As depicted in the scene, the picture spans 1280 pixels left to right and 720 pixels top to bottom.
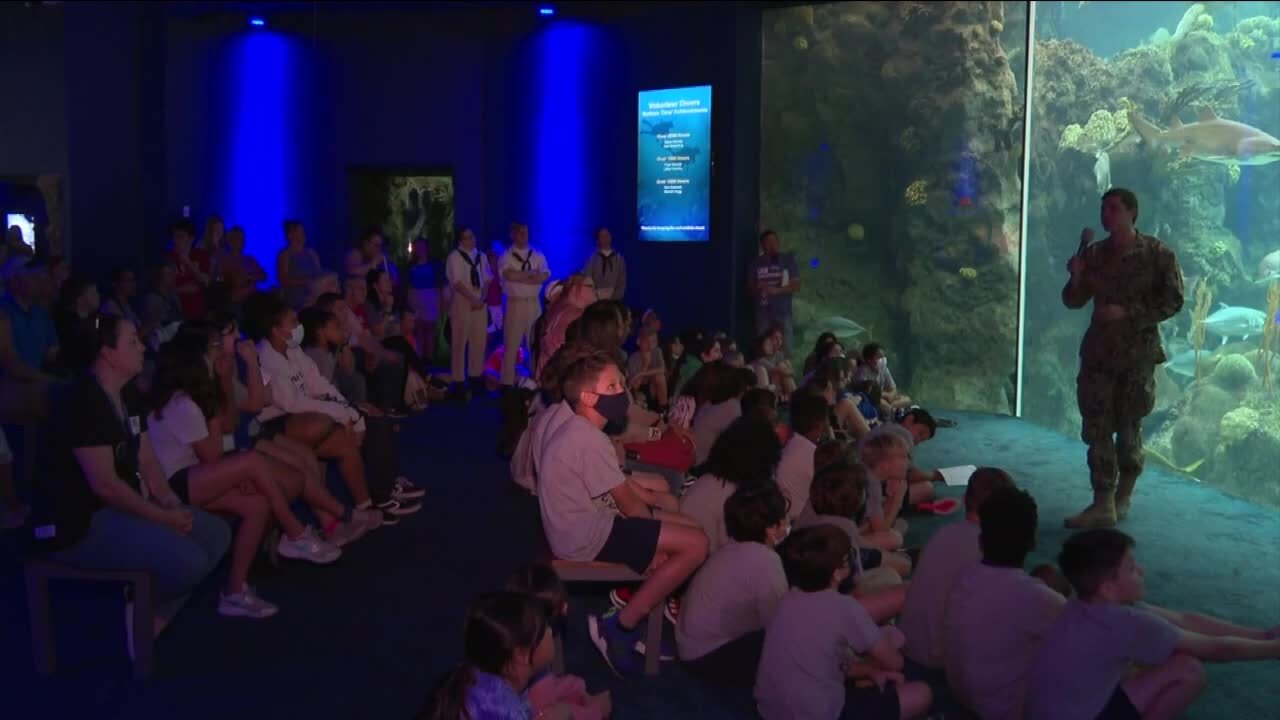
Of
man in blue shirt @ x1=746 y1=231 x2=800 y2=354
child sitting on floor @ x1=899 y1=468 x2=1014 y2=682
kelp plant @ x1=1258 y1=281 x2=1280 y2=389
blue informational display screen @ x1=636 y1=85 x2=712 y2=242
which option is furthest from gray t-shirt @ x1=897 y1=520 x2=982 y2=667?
kelp plant @ x1=1258 y1=281 x2=1280 y2=389

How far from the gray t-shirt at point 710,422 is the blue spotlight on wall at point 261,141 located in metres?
9.25

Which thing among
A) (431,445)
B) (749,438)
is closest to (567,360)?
(749,438)

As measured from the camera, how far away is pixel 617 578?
408 cm

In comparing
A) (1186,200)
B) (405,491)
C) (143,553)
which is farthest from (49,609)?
(1186,200)

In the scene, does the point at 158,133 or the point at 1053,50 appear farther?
the point at 1053,50

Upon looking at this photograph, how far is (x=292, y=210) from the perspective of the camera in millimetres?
13812

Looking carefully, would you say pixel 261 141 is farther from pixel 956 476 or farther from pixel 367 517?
pixel 956 476

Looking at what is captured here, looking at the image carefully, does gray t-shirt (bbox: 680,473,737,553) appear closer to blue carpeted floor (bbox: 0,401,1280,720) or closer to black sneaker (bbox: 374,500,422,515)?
blue carpeted floor (bbox: 0,401,1280,720)

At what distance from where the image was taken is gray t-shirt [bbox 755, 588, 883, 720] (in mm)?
3355

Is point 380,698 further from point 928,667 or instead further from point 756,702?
point 928,667

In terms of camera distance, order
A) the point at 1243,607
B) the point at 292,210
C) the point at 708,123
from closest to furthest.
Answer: the point at 1243,607 → the point at 708,123 → the point at 292,210

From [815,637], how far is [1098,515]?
374cm

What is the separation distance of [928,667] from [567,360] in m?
1.90

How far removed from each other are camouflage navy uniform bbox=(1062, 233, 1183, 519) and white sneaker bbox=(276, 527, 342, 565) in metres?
4.22
